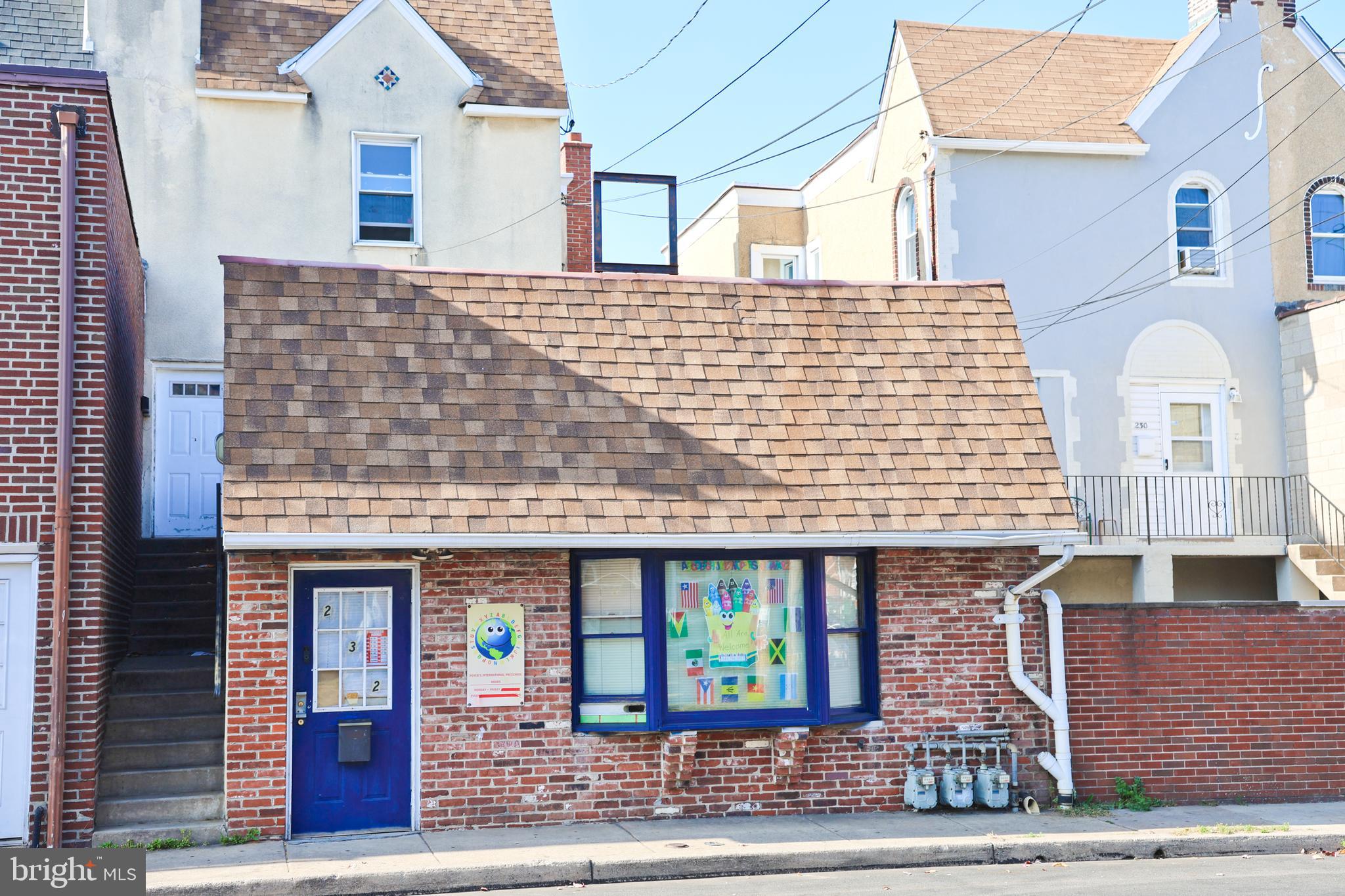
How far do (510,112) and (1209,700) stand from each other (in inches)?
499

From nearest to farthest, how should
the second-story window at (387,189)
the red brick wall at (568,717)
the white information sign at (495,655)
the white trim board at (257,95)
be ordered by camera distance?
1. the red brick wall at (568,717)
2. the white information sign at (495,655)
3. the white trim board at (257,95)
4. the second-story window at (387,189)

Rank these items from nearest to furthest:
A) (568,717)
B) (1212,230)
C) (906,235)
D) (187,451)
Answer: (568,717), (187,451), (1212,230), (906,235)

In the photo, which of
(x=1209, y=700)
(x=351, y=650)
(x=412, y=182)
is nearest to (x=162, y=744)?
(x=351, y=650)

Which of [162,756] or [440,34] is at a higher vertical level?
[440,34]

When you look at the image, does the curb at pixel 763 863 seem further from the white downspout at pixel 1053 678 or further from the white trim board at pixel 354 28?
the white trim board at pixel 354 28

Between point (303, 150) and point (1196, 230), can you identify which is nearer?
point (303, 150)

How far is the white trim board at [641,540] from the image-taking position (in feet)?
33.8

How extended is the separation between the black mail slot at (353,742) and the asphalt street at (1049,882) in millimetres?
2015

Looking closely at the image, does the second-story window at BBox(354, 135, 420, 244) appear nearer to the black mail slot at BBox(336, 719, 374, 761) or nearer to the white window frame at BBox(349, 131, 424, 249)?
the white window frame at BBox(349, 131, 424, 249)

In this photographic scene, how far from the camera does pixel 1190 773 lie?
1238 cm

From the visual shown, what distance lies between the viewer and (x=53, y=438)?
34.8ft

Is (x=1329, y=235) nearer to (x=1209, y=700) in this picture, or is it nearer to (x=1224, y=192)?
(x=1224, y=192)

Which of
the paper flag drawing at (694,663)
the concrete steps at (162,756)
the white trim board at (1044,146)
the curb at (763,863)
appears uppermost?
the white trim board at (1044,146)

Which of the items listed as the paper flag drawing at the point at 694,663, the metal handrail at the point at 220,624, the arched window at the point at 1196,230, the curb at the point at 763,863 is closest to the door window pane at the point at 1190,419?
the arched window at the point at 1196,230
